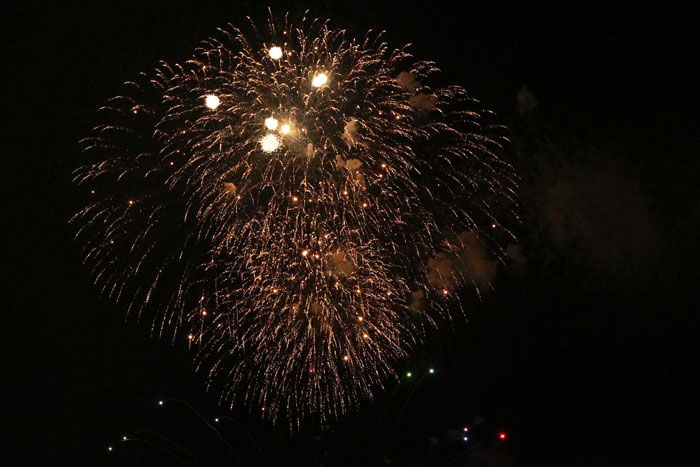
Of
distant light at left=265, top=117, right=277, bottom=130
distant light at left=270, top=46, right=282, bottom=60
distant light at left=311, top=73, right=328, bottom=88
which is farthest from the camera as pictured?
distant light at left=311, top=73, right=328, bottom=88

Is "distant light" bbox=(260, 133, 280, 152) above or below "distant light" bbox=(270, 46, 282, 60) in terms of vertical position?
below

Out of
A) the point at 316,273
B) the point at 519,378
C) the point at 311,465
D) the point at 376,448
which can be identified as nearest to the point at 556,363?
the point at 519,378

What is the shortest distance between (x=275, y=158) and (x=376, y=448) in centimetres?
1320

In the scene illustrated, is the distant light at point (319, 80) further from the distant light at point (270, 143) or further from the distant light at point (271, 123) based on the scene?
the distant light at point (270, 143)

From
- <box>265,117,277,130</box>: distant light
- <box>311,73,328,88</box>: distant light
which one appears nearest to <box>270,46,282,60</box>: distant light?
<box>311,73,328,88</box>: distant light

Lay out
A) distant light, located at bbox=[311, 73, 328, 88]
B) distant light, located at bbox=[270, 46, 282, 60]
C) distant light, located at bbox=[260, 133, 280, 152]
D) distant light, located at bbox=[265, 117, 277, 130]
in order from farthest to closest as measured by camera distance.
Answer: distant light, located at bbox=[260, 133, 280, 152] → distant light, located at bbox=[311, 73, 328, 88] → distant light, located at bbox=[265, 117, 277, 130] → distant light, located at bbox=[270, 46, 282, 60]

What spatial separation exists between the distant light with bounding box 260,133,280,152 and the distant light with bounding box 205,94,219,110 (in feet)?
3.46

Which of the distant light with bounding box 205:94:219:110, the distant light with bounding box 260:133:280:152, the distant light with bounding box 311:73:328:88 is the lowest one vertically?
the distant light with bounding box 260:133:280:152

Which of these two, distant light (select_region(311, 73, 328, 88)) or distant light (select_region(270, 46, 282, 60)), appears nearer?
distant light (select_region(270, 46, 282, 60))

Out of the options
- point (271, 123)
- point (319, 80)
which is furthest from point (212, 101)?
point (319, 80)

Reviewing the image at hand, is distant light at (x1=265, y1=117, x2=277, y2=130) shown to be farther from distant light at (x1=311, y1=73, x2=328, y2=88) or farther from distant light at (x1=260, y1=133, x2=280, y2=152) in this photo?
distant light at (x1=311, y1=73, x2=328, y2=88)

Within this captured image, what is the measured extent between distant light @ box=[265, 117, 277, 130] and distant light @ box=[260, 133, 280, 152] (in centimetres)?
26

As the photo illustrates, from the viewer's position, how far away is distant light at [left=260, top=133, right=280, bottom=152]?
13.3 meters

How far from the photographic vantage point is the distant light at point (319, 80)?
13.2 meters
